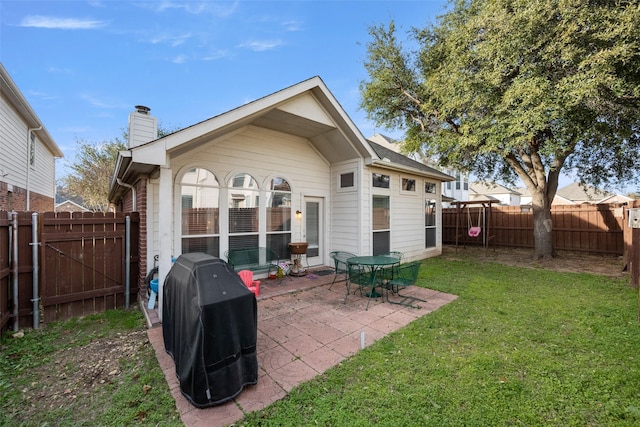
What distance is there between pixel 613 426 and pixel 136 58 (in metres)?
14.9

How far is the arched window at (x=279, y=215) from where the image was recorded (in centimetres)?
676

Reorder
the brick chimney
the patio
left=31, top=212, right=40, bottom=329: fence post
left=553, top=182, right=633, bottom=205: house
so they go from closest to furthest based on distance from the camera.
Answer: the patio, left=31, top=212, right=40, bottom=329: fence post, the brick chimney, left=553, top=182, right=633, bottom=205: house

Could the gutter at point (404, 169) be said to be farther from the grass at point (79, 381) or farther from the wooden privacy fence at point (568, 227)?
the grass at point (79, 381)

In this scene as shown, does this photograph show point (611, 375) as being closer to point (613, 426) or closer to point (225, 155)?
point (613, 426)

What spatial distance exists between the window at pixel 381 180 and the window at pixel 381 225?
14.4 inches

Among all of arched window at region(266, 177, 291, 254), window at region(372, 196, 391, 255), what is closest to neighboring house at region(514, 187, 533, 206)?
window at region(372, 196, 391, 255)

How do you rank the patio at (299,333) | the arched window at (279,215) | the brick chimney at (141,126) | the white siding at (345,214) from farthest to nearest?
the white siding at (345,214), the arched window at (279,215), the brick chimney at (141,126), the patio at (299,333)

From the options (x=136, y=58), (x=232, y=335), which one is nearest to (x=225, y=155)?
(x=232, y=335)

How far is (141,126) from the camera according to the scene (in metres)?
5.16

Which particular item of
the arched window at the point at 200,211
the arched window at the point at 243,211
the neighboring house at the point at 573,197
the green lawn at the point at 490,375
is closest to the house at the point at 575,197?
the neighboring house at the point at 573,197

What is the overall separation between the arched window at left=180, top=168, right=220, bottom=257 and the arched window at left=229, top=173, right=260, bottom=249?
33cm

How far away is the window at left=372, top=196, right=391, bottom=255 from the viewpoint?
7977 millimetres

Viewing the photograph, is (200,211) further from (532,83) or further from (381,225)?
(532,83)

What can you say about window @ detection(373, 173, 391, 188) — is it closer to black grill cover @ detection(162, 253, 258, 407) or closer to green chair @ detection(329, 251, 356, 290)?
green chair @ detection(329, 251, 356, 290)
